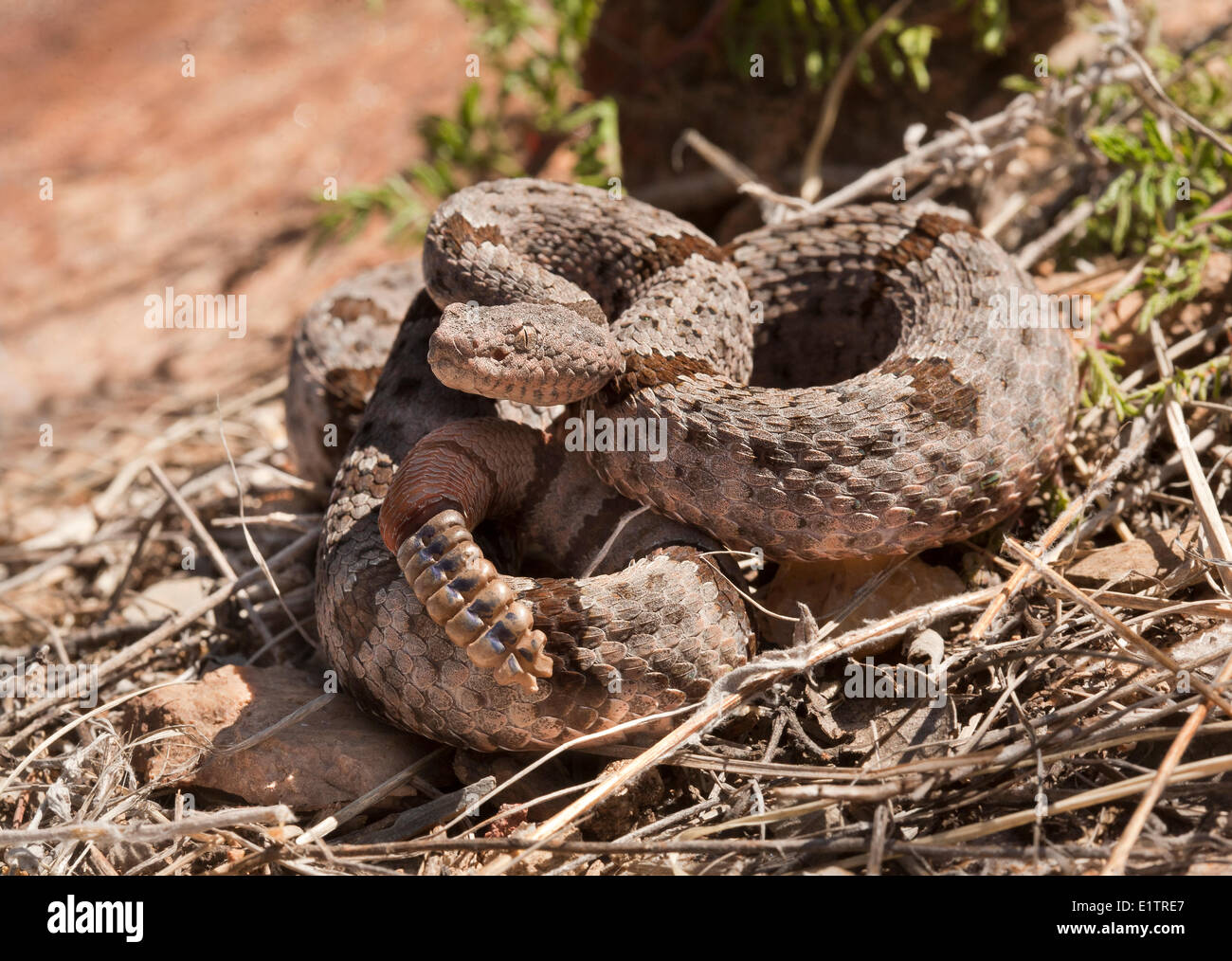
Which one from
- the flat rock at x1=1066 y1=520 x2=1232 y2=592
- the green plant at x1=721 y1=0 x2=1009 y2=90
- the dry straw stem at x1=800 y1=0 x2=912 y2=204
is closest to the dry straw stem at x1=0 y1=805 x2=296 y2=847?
the flat rock at x1=1066 y1=520 x2=1232 y2=592

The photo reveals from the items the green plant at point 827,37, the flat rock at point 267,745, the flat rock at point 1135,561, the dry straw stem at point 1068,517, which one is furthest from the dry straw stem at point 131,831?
the green plant at point 827,37

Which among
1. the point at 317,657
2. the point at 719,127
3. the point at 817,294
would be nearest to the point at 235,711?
the point at 317,657

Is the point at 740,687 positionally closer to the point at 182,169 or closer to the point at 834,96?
the point at 834,96

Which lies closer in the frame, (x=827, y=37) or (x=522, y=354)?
(x=522, y=354)

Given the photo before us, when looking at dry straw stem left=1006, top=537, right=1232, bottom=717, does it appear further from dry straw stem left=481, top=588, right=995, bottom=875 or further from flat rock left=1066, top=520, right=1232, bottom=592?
dry straw stem left=481, top=588, right=995, bottom=875

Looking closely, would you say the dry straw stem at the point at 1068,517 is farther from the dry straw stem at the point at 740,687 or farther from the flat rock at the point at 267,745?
the flat rock at the point at 267,745

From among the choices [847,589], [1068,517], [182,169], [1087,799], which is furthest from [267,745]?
[182,169]

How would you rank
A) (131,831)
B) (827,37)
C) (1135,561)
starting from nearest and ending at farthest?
Answer: (131,831) → (1135,561) → (827,37)
